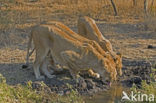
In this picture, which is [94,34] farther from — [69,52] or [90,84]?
[90,84]

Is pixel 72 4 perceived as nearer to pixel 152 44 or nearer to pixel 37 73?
pixel 152 44

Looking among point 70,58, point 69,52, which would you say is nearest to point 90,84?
point 70,58

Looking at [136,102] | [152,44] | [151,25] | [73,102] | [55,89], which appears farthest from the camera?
[151,25]

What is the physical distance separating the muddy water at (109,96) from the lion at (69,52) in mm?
314

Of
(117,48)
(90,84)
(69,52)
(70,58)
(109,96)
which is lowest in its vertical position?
(109,96)

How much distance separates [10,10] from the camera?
16.7m

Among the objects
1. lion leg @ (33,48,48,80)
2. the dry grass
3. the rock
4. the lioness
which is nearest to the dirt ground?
lion leg @ (33,48,48,80)

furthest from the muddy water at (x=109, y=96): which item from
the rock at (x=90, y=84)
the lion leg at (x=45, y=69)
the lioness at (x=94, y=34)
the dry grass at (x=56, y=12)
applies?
the dry grass at (x=56, y=12)

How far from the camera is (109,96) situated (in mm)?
9102

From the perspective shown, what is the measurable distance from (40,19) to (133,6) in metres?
4.53

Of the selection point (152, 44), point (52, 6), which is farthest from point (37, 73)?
point (52, 6)

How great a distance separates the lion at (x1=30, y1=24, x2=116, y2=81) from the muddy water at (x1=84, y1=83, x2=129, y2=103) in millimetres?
314

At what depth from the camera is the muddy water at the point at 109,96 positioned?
28.9 feet

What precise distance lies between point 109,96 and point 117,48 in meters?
3.85
